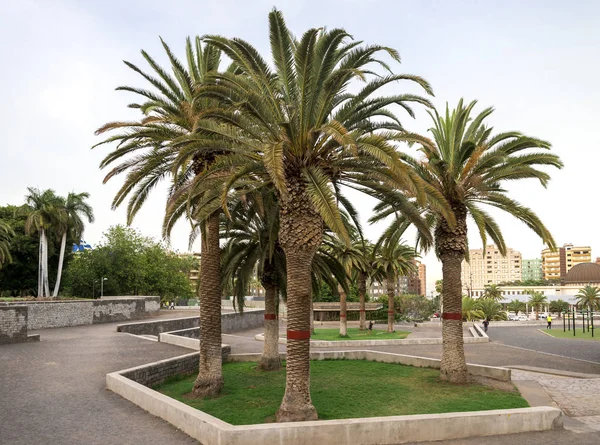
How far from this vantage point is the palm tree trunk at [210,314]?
13.9m

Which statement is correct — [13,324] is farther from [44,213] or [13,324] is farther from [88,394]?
[44,213]

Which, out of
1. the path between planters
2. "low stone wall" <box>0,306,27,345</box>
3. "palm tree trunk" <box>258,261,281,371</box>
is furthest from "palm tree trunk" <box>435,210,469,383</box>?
"low stone wall" <box>0,306,27,345</box>

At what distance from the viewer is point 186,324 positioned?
3378 centimetres

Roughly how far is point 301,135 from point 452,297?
805cm

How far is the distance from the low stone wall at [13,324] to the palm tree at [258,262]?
9.78 metres

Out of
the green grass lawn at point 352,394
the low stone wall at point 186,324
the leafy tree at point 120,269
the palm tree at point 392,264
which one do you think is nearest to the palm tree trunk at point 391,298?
the palm tree at point 392,264

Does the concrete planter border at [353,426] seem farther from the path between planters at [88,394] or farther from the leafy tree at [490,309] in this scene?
the leafy tree at [490,309]

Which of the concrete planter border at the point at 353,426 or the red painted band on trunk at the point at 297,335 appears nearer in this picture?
the concrete planter border at the point at 353,426

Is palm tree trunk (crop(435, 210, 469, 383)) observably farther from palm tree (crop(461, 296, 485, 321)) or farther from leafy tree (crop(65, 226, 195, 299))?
leafy tree (crop(65, 226, 195, 299))

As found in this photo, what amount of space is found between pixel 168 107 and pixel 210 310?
6.16 metres

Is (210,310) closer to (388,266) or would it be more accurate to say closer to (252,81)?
(252,81)

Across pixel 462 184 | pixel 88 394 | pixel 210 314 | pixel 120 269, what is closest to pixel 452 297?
pixel 462 184

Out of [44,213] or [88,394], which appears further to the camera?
[44,213]

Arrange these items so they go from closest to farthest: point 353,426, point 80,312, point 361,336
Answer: point 353,426, point 80,312, point 361,336
